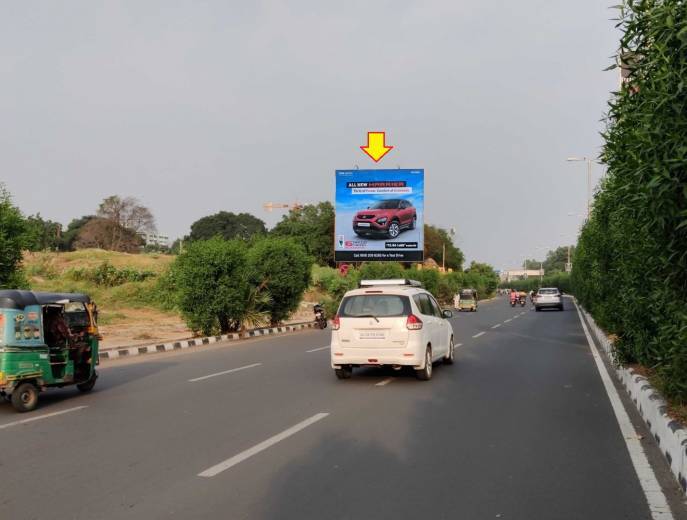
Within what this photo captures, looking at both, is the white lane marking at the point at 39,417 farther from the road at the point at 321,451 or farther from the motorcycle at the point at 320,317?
the motorcycle at the point at 320,317

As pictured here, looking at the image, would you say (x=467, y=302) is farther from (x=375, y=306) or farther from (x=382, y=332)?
(x=382, y=332)

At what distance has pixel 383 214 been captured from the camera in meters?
33.0

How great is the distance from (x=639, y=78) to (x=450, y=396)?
5687 millimetres

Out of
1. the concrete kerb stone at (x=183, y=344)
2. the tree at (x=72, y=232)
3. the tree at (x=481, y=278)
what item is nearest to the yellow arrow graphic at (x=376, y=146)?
A: the concrete kerb stone at (x=183, y=344)

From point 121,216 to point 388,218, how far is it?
175 ft

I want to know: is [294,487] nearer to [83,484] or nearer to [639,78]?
[83,484]

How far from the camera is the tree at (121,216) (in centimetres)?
7650

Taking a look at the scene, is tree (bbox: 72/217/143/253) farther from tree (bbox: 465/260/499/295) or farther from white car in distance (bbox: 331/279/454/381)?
white car in distance (bbox: 331/279/454/381)

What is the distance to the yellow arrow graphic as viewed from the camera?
106 feet

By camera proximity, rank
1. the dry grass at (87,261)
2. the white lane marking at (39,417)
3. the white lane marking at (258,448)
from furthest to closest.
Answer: the dry grass at (87,261), the white lane marking at (39,417), the white lane marking at (258,448)

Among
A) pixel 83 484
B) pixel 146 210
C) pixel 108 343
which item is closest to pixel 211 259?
pixel 108 343

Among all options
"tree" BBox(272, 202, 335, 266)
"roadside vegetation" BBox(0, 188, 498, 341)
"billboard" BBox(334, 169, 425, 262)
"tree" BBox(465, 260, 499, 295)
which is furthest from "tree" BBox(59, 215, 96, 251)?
"billboard" BBox(334, 169, 425, 262)

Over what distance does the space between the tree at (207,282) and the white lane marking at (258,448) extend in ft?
46.2

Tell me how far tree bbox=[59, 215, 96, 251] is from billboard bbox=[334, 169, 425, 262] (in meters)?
60.2
